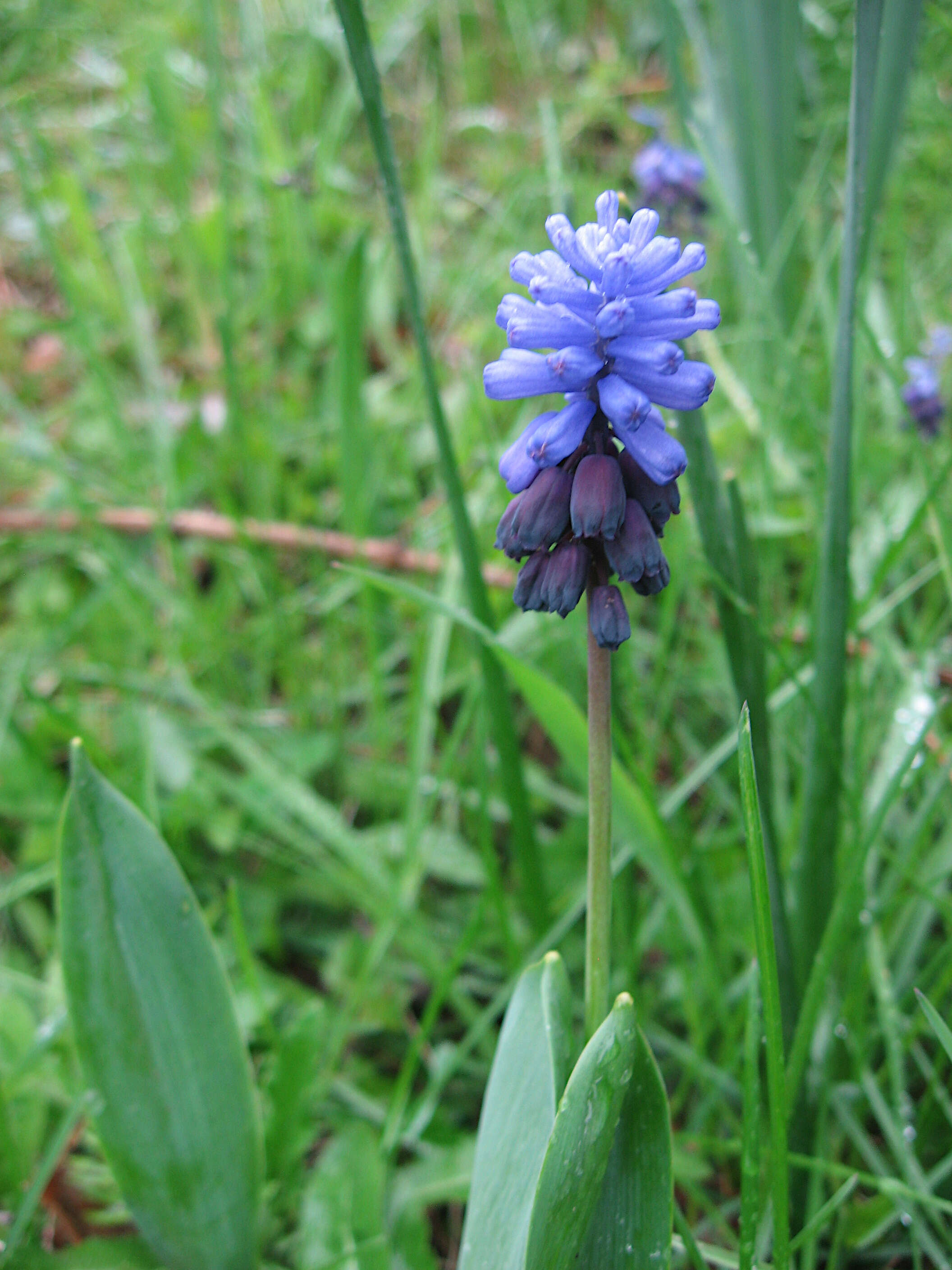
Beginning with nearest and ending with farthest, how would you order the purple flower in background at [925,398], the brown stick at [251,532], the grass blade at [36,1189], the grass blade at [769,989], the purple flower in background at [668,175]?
the grass blade at [769,989] < the grass blade at [36,1189] < the purple flower in background at [925,398] < the brown stick at [251,532] < the purple flower in background at [668,175]

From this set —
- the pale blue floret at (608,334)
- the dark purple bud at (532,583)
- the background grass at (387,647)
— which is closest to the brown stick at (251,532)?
the background grass at (387,647)

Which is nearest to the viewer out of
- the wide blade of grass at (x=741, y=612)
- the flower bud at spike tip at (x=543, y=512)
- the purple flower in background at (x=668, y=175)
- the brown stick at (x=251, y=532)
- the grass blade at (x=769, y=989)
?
the grass blade at (x=769, y=989)

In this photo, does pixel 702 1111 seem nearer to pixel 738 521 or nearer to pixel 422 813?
pixel 422 813

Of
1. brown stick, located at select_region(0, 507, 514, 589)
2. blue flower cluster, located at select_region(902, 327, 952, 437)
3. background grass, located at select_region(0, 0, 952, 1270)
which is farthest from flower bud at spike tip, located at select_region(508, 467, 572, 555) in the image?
blue flower cluster, located at select_region(902, 327, 952, 437)

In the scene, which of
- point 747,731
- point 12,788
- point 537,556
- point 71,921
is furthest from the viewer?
point 12,788

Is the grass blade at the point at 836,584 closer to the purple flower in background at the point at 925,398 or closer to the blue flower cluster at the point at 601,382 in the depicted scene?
the blue flower cluster at the point at 601,382

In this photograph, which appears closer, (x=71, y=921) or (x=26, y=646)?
(x=71, y=921)

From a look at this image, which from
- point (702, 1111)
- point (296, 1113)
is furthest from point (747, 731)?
point (296, 1113)

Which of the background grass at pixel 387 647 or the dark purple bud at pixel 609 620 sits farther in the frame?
the background grass at pixel 387 647
